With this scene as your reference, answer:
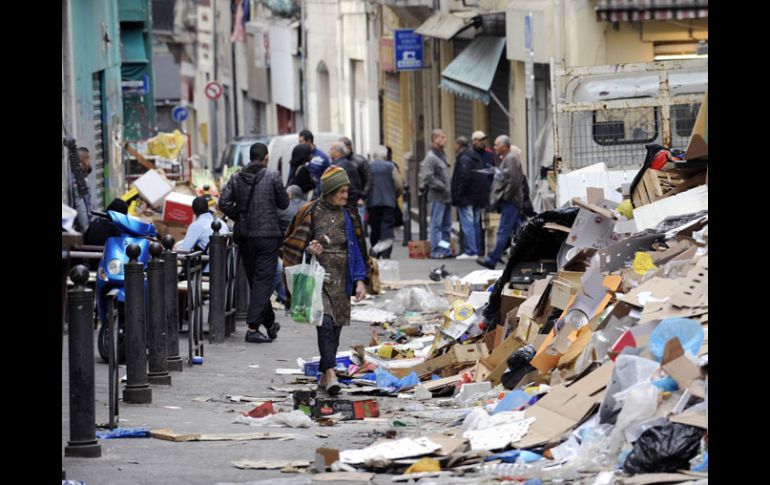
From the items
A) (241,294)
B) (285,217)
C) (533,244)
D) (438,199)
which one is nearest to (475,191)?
(438,199)

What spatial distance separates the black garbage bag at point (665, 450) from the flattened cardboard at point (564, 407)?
2.81 ft

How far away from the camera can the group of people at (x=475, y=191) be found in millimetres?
20469

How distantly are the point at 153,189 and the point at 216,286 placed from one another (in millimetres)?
8251

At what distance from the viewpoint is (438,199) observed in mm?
23766

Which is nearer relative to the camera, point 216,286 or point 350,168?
point 216,286

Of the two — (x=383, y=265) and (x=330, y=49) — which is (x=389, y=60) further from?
(x=383, y=265)

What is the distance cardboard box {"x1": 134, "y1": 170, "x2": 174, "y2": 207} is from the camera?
21500mm

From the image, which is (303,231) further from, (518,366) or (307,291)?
(518,366)

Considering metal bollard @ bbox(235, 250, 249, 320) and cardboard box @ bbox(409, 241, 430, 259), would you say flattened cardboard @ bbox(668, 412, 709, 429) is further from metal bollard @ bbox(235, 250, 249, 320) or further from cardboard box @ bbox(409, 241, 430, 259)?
cardboard box @ bbox(409, 241, 430, 259)

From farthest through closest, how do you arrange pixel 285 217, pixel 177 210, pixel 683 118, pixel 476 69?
pixel 476 69 → pixel 177 210 → pixel 683 118 → pixel 285 217

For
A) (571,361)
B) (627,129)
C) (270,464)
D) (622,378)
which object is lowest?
(270,464)

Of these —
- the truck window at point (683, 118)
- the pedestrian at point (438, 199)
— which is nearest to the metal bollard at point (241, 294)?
the truck window at point (683, 118)
